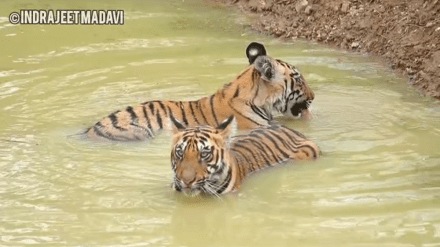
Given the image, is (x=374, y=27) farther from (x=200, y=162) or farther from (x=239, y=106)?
(x=200, y=162)

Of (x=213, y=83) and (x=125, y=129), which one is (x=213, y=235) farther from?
(x=213, y=83)

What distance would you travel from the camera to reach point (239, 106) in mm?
8570

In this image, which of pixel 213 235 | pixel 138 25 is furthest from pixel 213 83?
pixel 213 235

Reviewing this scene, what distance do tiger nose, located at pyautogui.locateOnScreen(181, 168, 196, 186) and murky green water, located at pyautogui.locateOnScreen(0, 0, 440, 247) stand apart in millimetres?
193

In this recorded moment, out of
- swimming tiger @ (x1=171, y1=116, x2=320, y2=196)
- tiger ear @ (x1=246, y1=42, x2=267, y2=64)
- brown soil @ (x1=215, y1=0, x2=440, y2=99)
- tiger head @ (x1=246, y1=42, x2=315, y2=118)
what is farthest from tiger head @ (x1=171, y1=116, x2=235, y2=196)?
brown soil @ (x1=215, y1=0, x2=440, y2=99)

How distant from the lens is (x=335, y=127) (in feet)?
27.8

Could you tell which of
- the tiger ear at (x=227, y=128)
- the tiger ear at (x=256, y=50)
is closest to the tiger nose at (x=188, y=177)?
the tiger ear at (x=227, y=128)

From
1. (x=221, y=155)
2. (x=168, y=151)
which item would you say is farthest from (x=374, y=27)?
(x=221, y=155)

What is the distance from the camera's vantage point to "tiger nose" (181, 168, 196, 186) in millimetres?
6516

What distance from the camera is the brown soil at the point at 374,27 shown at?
10.3m

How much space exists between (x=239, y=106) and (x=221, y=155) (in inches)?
72.0

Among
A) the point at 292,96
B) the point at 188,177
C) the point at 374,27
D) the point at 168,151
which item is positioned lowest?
the point at 168,151

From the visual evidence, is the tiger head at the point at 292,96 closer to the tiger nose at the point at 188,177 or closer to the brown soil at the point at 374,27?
the brown soil at the point at 374,27

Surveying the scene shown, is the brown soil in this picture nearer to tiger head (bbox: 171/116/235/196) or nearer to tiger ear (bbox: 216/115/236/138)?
tiger ear (bbox: 216/115/236/138)
